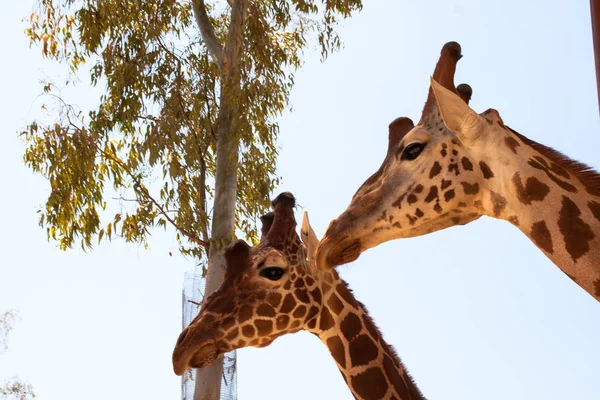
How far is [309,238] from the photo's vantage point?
4.42m

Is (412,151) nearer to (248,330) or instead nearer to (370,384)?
(370,384)

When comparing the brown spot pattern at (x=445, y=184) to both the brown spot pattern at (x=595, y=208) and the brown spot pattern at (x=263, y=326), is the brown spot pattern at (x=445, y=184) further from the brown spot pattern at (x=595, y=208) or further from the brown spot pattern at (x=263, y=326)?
the brown spot pattern at (x=263, y=326)

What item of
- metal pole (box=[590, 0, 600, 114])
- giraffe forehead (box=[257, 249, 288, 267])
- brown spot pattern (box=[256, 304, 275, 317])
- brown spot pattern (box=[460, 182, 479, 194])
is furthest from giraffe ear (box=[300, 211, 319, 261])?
metal pole (box=[590, 0, 600, 114])

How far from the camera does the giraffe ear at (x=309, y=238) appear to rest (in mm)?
4398

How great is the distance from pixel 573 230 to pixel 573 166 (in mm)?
331

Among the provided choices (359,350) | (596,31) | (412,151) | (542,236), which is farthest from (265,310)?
(596,31)

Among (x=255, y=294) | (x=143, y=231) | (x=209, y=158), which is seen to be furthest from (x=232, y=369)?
(x=255, y=294)

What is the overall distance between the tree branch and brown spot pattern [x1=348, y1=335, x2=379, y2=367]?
4.86 m

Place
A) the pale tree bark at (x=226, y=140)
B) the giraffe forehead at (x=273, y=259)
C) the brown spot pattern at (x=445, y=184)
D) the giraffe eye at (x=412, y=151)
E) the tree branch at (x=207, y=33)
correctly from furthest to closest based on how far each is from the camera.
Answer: the tree branch at (x=207, y=33) < the pale tree bark at (x=226, y=140) < the giraffe forehead at (x=273, y=259) < the giraffe eye at (x=412, y=151) < the brown spot pattern at (x=445, y=184)

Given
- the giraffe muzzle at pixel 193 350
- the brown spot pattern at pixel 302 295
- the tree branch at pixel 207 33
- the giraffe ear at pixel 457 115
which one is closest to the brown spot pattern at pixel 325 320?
the brown spot pattern at pixel 302 295

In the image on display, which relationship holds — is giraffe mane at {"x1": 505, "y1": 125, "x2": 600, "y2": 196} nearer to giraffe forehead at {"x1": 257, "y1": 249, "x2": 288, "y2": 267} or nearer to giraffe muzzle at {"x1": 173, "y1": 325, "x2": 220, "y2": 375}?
giraffe forehead at {"x1": 257, "y1": 249, "x2": 288, "y2": 267}

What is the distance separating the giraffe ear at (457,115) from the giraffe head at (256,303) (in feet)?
4.58

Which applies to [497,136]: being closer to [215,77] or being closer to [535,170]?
[535,170]

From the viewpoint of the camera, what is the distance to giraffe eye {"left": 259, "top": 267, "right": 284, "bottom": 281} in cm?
481
